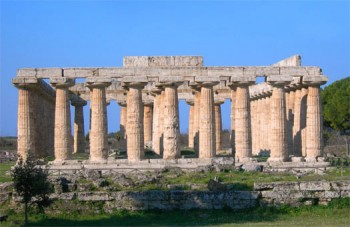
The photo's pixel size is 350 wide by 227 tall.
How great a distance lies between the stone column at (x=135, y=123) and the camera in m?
59.7

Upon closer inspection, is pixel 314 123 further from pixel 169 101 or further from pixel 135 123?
pixel 135 123

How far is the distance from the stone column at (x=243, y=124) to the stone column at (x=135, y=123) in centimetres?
795

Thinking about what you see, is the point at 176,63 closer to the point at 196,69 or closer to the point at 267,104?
the point at 196,69

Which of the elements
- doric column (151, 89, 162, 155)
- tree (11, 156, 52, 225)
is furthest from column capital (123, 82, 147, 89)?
tree (11, 156, 52, 225)

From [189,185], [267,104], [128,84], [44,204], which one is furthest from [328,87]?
[44,204]

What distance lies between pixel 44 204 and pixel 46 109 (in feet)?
104

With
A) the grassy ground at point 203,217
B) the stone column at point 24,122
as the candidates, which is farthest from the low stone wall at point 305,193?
the stone column at point 24,122

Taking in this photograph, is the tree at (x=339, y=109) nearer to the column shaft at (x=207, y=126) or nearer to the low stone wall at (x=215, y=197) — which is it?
the column shaft at (x=207, y=126)

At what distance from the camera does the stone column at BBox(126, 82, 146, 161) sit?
59.7 metres

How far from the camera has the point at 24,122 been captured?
197ft

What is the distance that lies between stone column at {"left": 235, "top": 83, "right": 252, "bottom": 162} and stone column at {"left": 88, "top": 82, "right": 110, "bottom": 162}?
35.7 ft

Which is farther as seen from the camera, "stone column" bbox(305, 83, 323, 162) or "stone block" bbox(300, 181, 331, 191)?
"stone column" bbox(305, 83, 323, 162)

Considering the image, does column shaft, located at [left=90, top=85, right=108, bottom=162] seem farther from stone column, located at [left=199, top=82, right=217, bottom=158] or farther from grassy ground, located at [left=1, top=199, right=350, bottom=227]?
grassy ground, located at [left=1, top=199, right=350, bottom=227]

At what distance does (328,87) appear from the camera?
100m
